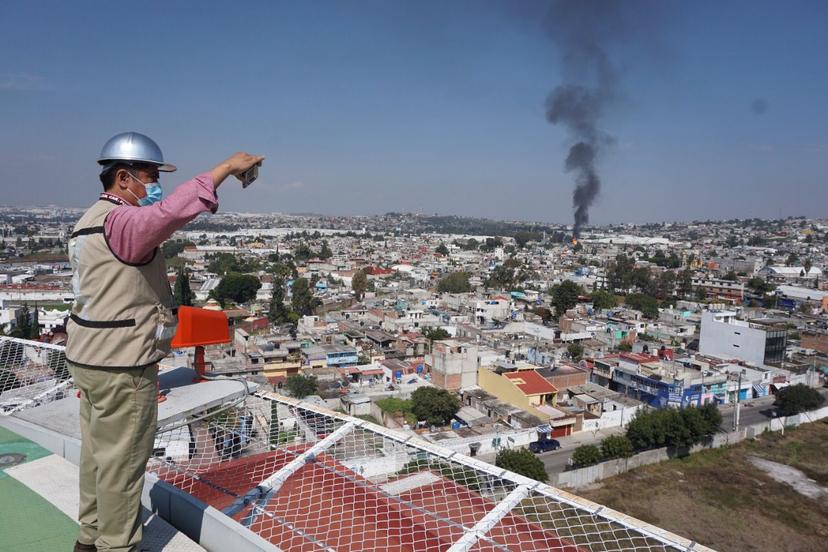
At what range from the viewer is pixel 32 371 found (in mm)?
1698

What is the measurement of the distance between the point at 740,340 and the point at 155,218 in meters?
11.6

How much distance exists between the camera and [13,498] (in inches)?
34.2

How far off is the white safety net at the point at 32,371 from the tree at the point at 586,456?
5441 millimetres

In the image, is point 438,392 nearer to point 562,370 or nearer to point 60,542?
point 562,370

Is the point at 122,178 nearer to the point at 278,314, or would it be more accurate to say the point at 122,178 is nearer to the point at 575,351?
the point at 575,351

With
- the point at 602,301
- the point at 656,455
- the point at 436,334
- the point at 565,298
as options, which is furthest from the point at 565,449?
the point at 602,301

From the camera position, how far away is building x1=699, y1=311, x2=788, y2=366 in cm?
1000

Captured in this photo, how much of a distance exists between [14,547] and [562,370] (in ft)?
27.4

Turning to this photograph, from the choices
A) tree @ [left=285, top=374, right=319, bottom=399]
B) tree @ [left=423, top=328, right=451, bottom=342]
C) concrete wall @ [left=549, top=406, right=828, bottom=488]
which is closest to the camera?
concrete wall @ [left=549, top=406, right=828, bottom=488]

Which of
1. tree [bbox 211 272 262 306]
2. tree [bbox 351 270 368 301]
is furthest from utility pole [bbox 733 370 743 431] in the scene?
tree [bbox 211 272 262 306]

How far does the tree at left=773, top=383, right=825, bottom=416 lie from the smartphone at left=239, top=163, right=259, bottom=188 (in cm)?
932

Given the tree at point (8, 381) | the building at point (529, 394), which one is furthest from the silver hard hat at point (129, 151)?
the building at point (529, 394)

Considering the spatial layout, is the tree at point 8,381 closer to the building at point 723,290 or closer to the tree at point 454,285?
the tree at point 454,285

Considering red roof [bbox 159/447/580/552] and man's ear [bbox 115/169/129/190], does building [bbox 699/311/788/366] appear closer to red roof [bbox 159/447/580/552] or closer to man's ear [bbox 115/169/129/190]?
red roof [bbox 159/447/580/552]
